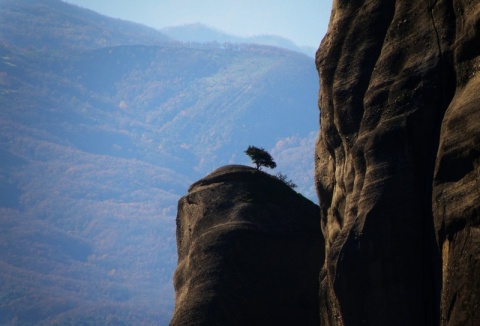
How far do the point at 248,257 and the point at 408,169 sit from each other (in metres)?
16.8

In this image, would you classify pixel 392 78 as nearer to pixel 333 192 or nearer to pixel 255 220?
pixel 333 192

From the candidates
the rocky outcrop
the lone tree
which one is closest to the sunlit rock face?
the rocky outcrop

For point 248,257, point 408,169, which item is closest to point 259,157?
point 248,257

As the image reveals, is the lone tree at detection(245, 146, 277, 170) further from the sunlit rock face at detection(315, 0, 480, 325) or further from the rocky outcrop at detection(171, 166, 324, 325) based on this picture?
the sunlit rock face at detection(315, 0, 480, 325)

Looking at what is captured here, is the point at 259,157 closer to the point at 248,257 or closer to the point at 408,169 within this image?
the point at 248,257

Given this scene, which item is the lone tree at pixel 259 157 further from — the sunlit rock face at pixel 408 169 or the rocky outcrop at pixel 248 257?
the sunlit rock face at pixel 408 169

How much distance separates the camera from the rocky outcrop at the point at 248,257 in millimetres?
53750

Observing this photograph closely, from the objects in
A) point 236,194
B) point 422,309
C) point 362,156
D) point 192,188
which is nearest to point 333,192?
point 362,156

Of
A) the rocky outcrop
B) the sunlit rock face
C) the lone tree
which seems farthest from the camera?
the lone tree

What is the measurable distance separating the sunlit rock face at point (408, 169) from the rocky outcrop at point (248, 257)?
9069mm

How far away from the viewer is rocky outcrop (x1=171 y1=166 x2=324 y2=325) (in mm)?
53750

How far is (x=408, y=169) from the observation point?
1582 inches

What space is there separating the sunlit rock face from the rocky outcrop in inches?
357

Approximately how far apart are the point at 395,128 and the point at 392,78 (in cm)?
230
